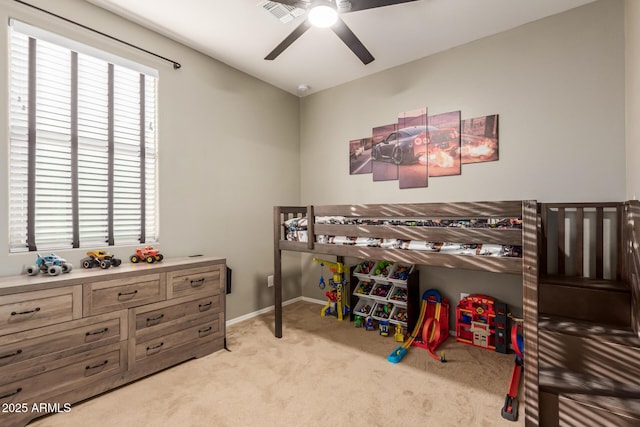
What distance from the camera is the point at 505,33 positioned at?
251cm

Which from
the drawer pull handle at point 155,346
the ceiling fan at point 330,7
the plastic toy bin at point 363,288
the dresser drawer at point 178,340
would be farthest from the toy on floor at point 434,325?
the ceiling fan at point 330,7

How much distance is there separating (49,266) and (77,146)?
2.96 ft

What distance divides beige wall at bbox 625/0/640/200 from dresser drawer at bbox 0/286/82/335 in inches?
137

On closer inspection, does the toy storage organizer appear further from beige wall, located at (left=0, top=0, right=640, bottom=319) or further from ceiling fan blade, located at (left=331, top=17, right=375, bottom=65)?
ceiling fan blade, located at (left=331, top=17, right=375, bottom=65)

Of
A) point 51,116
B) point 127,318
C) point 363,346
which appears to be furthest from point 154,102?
point 363,346

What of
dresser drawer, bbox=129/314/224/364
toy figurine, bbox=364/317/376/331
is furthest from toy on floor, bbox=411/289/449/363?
dresser drawer, bbox=129/314/224/364

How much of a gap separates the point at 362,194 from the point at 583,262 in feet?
6.62

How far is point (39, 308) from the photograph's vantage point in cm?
162

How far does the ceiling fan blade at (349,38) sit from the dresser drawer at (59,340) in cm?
241

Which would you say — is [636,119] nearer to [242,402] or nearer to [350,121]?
[350,121]

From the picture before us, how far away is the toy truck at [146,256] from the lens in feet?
7.39

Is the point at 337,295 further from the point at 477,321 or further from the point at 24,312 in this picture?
the point at 24,312

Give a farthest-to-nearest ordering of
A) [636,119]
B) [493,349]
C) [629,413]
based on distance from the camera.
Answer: [493,349], [636,119], [629,413]

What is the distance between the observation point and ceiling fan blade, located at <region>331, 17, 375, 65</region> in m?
1.94
